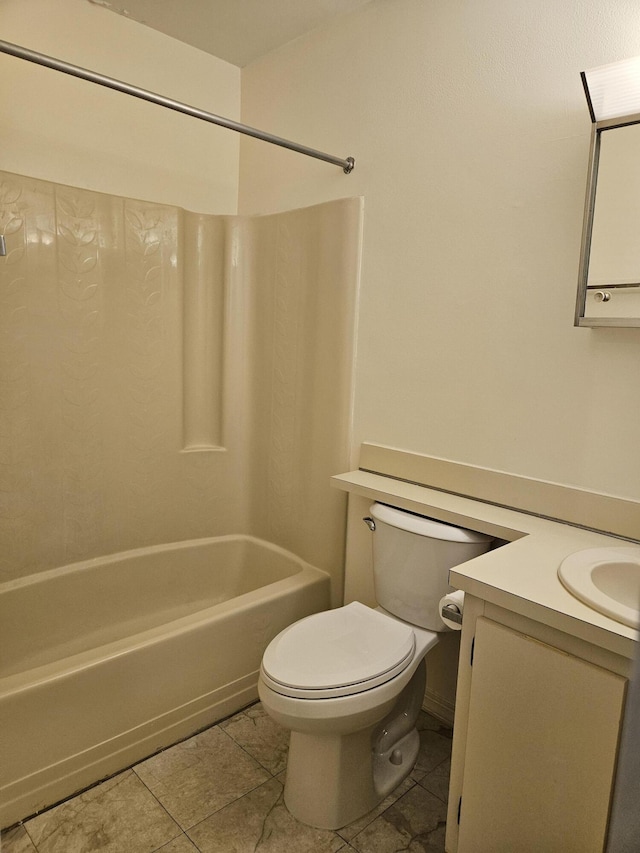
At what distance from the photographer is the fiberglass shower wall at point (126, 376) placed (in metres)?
2.03

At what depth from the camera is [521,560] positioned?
131 cm

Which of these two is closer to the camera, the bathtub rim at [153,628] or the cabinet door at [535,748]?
the cabinet door at [535,748]

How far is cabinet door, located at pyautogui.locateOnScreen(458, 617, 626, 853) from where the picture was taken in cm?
104

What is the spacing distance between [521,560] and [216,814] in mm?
1095

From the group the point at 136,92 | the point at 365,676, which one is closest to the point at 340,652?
the point at 365,676

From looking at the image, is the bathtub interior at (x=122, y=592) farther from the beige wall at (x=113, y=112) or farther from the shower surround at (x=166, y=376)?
the beige wall at (x=113, y=112)

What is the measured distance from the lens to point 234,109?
2541mm


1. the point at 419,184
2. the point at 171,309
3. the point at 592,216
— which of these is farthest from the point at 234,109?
the point at 592,216

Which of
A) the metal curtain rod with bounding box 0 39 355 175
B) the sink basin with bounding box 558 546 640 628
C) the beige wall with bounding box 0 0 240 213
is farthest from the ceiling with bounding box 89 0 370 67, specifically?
the sink basin with bounding box 558 546 640 628

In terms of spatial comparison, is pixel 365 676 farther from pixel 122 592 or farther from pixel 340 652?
pixel 122 592

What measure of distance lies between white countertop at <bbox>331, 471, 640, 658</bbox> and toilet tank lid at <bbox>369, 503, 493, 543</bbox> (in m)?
0.02

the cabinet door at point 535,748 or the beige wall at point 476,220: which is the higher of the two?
the beige wall at point 476,220

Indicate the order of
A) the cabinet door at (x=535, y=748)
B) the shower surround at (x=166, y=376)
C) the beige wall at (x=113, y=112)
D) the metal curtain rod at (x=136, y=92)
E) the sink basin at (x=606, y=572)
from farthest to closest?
the shower surround at (x=166, y=376) < the beige wall at (x=113, y=112) < the metal curtain rod at (x=136, y=92) < the sink basin at (x=606, y=572) < the cabinet door at (x=535, y=748)

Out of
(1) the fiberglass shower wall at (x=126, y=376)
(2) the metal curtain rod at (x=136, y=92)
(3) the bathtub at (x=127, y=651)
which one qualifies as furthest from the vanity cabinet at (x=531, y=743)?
(2) the metal curtain rod at (x=136, y=92)
